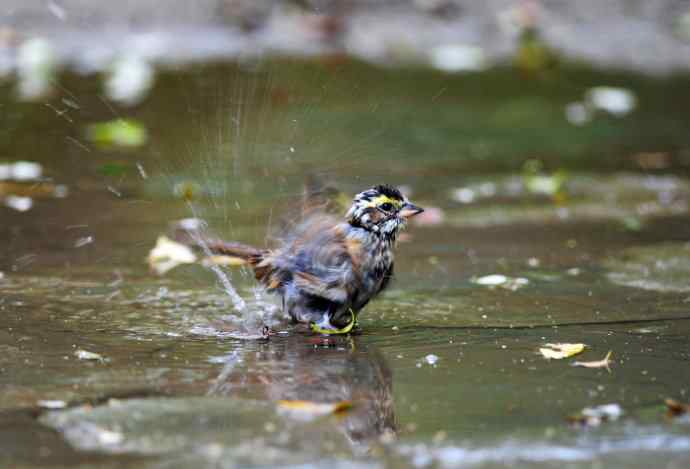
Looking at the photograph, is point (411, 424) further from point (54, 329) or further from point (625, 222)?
point (625, 222)

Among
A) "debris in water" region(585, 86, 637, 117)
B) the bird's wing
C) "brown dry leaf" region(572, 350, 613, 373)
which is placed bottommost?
"brown dry leaf" region(572, 350, 613, 373)

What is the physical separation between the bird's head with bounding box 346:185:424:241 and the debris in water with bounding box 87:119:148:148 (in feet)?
14.4

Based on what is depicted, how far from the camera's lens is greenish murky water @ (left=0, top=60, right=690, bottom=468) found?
3703 millimetres

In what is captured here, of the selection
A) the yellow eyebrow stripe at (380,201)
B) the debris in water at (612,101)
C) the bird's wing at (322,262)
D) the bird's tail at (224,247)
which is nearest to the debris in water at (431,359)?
the bird's wing at (322,262)

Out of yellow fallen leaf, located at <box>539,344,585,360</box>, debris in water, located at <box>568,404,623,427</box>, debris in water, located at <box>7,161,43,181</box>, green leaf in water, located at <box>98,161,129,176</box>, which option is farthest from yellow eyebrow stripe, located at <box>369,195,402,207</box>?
debris in water, located at <box>7,161,43,181</box>

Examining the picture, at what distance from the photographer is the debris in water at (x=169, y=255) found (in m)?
6.79

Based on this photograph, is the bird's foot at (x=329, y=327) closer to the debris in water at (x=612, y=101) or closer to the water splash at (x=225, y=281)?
the water splash at (x=225, y=281)

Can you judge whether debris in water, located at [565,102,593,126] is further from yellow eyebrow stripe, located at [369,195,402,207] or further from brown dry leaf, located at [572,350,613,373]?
brown dry leaf, located at [572,350,613,373]

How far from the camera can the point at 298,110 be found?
382 inches

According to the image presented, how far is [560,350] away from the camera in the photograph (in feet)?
15.7

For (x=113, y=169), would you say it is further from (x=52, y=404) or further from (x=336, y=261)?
(x=52, y=404)

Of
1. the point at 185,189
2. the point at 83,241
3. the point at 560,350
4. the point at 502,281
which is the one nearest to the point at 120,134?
the point at 185,189

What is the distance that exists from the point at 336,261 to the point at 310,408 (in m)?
1.48

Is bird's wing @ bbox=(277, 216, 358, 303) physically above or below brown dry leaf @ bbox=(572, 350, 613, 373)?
above
